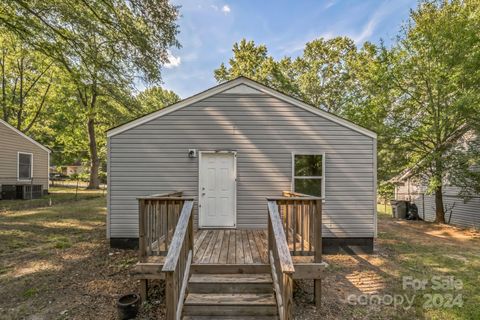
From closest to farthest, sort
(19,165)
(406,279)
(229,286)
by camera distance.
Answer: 1. (229,286)
2. (406,279)
3. (19,165)

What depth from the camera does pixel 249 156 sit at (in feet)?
21.8

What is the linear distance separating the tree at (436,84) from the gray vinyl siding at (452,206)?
1.13 m

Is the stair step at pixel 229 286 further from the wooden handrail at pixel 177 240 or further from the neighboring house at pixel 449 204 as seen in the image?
the neighboring house at pixel 449 204

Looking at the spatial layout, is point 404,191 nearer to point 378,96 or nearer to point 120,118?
point 378,96

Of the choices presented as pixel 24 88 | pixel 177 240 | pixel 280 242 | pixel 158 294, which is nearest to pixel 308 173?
pixel 280 242

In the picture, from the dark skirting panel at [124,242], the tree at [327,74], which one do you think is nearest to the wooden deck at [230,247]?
the dark skirting panel at [124,242]

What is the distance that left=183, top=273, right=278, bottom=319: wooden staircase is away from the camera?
136 inches

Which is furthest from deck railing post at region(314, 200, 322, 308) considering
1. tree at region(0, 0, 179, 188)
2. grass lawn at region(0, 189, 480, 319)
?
tree at region(0, 0, 179, 188)

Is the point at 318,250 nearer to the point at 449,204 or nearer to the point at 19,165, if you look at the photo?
the point at 449,204

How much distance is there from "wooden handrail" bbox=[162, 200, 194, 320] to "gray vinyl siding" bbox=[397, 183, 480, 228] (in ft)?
35.4

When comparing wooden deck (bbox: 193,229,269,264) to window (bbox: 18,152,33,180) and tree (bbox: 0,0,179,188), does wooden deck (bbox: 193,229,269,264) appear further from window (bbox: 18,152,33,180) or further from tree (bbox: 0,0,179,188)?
window (bbox: 18,152,33,180)

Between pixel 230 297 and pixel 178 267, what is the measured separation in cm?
98

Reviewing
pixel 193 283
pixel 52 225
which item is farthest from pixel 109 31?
pixel 193 283

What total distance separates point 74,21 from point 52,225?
267 inches
